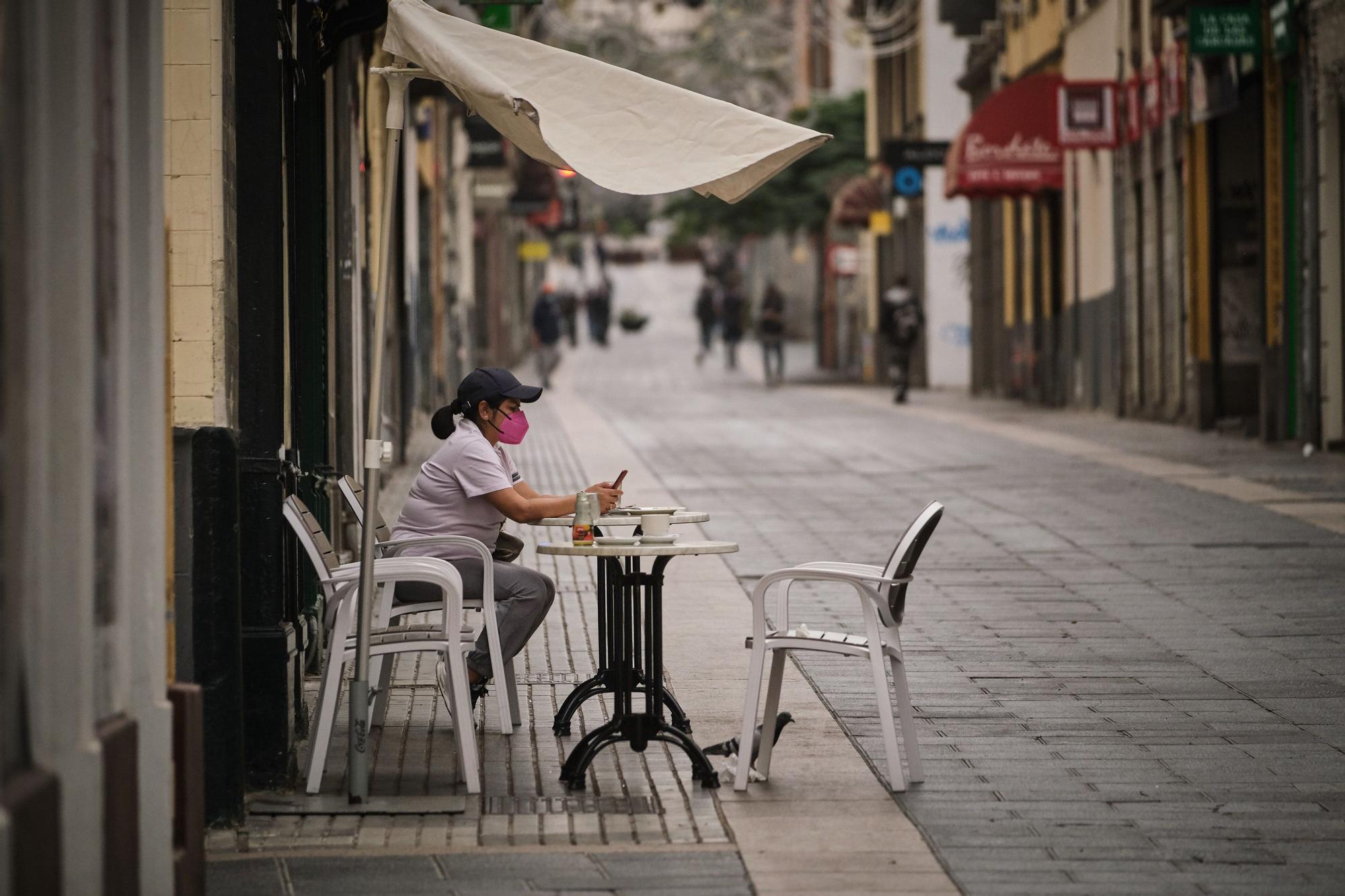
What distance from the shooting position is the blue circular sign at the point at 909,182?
3869 cm

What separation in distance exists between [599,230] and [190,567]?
110 metres

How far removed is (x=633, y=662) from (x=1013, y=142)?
82.0 ft

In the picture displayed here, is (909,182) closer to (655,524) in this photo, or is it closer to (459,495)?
(459,495)

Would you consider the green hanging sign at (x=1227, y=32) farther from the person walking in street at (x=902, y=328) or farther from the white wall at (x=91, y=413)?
the white wall at (x=91, y=413)

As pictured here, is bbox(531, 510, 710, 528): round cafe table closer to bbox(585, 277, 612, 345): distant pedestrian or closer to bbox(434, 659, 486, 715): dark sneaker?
bbox(434, 659, 486, 715): dark sneaker

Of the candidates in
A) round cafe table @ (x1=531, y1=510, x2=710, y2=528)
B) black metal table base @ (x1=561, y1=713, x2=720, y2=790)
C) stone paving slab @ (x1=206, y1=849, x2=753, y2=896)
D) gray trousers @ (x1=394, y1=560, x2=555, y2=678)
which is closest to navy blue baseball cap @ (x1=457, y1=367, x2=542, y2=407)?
round cafe table @ (x1=531, y1=510, x2=710, y2=528)

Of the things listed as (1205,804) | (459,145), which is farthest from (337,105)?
(459,145)

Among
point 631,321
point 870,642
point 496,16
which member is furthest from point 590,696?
point 631,321

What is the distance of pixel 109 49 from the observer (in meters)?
4.96

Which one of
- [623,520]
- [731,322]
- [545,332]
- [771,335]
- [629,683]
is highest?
[731,322]

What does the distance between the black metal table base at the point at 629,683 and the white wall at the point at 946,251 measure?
33.9m

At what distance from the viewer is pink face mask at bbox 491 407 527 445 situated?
8062 millimetres

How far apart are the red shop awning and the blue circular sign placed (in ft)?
22.6

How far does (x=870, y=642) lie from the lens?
709cm
